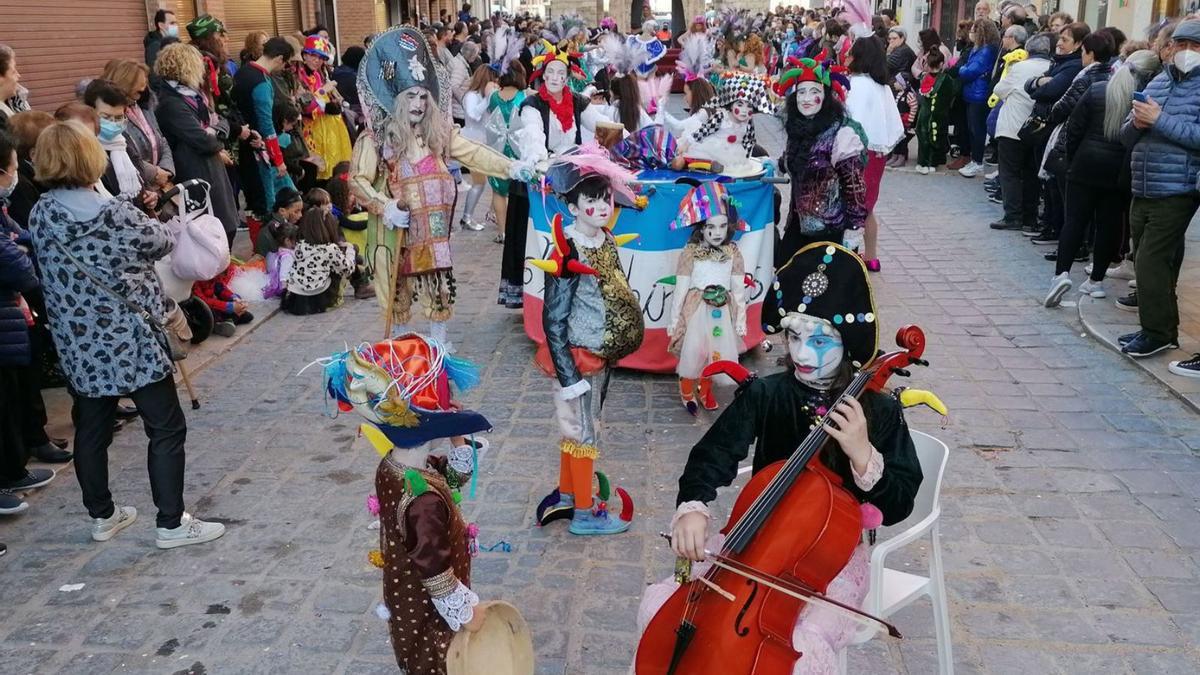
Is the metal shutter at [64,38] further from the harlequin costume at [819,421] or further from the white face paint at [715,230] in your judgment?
the harlequin costume at [819,421]

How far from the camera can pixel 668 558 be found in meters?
4.31

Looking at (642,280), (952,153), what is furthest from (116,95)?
(952,153)

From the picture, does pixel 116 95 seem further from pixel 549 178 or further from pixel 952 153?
pixel 952 153

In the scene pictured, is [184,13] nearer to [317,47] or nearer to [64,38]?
[317,47]

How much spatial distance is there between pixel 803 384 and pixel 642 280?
3179 millimetres

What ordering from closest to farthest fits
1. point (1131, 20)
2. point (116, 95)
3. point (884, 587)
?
1. point (884, 587)
2. point (116, 95)
3. point (1131, 20)

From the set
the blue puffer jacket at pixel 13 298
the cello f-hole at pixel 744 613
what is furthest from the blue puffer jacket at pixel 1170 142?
the blue puffer jacket at pixel 13 298

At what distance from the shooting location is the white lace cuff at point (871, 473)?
9.16 ft

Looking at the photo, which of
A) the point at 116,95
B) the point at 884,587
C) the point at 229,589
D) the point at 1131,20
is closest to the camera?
the point at 884,587

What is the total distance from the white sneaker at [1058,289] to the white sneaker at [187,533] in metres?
6.05

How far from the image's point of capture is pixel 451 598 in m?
2.89

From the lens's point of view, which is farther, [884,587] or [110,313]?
[110,313]

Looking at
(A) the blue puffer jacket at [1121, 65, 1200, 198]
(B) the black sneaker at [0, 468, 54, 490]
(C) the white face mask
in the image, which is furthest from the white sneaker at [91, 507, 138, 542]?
(C) the white face mask

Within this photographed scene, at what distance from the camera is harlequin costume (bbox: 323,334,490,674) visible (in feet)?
9.36
